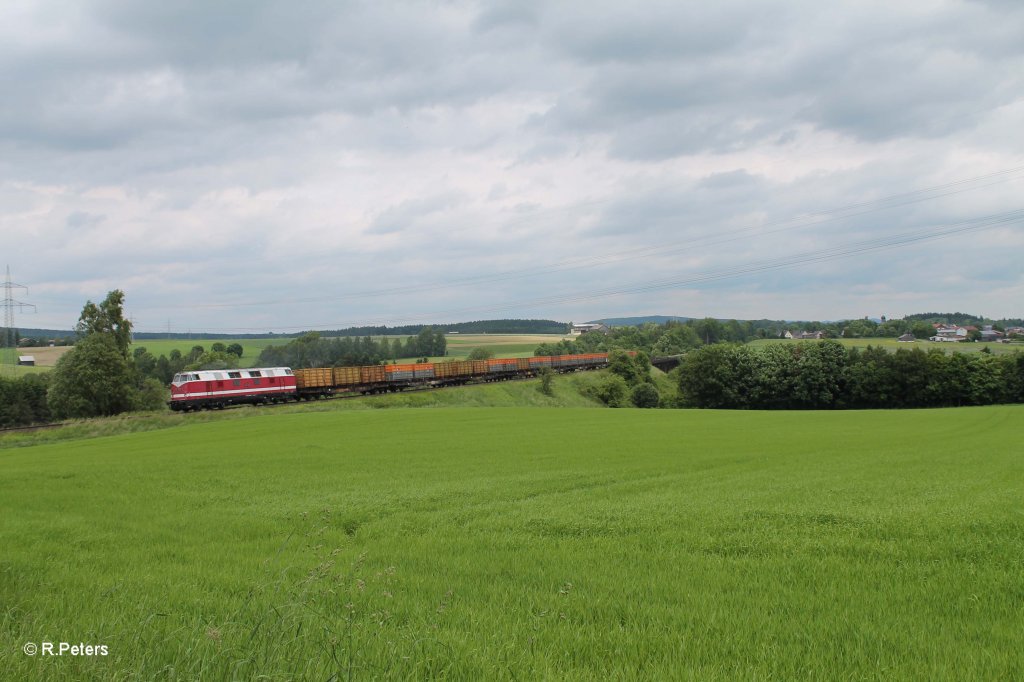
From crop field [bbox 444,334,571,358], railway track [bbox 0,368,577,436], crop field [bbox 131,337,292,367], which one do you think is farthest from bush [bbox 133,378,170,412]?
crop field [bbox 444,334,571,358]

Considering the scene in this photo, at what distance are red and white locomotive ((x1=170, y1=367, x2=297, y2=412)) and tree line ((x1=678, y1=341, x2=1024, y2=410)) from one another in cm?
6020

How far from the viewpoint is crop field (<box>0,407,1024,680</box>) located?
523 centimetres

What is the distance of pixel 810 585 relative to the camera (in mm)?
7637

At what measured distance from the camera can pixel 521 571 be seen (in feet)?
28.7

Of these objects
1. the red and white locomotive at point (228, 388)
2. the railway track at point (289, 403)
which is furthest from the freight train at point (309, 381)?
the railway track at point (289, 403)

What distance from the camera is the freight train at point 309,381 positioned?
57562mm

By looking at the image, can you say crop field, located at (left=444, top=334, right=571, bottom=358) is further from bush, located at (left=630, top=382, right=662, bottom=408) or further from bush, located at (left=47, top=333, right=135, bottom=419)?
bush, located at (left=47, top=333, right=135, bottom=419)

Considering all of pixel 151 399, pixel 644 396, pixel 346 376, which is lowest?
pixel 644 396

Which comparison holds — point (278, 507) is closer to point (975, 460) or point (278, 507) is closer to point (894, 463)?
point (894, 463)

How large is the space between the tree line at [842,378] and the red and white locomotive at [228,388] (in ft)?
197

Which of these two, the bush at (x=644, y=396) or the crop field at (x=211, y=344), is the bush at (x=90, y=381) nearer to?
the crop field at (x=211, y=344)

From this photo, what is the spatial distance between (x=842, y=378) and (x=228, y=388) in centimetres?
7896

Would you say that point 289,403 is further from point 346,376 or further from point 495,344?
point 495,344

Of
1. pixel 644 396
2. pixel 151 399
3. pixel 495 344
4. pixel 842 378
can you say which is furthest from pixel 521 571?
pixel 495 344
